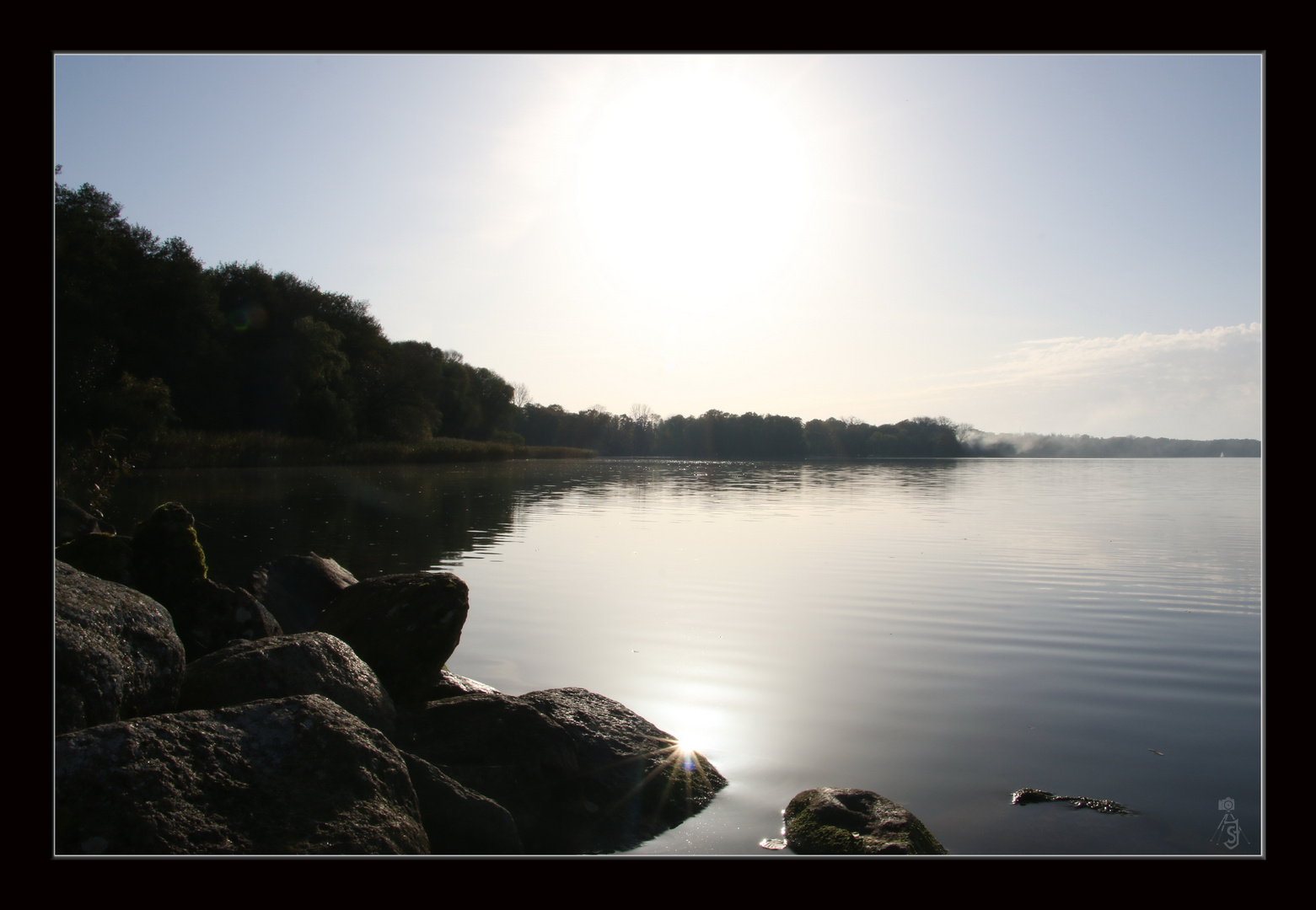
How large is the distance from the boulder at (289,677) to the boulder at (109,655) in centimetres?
17

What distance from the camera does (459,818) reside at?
3473mm

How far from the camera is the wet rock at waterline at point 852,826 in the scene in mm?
3327

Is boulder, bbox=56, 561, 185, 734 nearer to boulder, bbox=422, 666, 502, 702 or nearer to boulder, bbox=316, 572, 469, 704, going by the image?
boulder, bbox=316, 572, 469, 704

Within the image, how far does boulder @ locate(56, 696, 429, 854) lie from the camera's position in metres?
2.59

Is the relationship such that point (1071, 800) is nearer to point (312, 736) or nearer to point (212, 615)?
point (312, 736)

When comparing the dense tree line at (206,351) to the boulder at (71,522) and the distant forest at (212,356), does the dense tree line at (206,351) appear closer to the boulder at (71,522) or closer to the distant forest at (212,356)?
the distant forest at (212,356)

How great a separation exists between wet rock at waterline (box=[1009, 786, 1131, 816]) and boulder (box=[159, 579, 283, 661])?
493 centimetres

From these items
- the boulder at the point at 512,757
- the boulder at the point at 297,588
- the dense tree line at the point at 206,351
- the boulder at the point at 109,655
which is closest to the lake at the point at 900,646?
the boulder at the point at 512,757

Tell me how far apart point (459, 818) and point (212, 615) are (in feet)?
9.41

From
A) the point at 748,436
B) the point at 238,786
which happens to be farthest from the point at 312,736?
the point at 748,436
